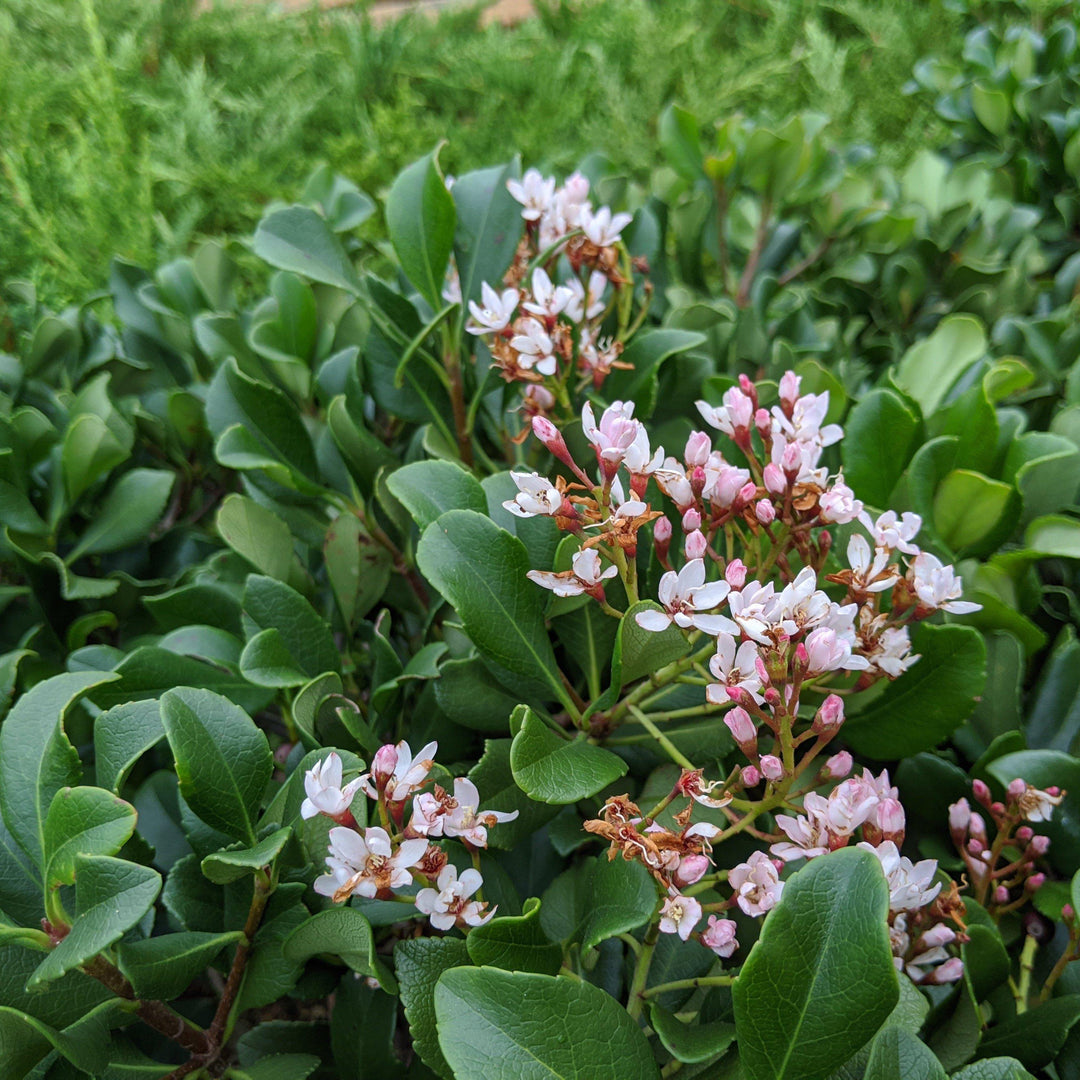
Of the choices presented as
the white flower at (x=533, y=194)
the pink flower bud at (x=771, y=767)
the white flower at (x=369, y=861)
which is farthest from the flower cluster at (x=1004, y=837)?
the white flower at (x=533, y=194)

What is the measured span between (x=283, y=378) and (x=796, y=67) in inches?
109

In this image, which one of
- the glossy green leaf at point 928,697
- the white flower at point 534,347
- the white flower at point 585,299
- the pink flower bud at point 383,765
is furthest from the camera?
the white flower at point 585,299

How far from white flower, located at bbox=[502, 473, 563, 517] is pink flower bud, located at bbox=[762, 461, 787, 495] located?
0.17 metres

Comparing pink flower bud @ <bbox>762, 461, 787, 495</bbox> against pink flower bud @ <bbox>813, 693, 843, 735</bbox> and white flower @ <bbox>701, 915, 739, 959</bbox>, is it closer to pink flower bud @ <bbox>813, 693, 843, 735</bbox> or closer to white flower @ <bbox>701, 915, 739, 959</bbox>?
pink flower bud @ <bbox>813, 693, 843, 735</bbox>

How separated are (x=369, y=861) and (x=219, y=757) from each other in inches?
6.1

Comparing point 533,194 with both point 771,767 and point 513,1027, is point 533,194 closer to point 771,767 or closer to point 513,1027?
point 771,767

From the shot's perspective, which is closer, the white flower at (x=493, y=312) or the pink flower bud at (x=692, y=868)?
the pink flower bud at (x=692, y=868)

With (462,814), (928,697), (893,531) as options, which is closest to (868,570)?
(893,531)

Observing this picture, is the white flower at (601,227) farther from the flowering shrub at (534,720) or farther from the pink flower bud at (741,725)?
the pink flower bud at (741,725)

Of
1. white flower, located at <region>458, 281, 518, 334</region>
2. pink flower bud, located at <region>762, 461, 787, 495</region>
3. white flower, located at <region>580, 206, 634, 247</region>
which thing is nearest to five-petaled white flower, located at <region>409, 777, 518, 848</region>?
pink flower bud, located at <region>762, 461, 787, 495</region>

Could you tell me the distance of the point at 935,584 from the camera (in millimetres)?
745

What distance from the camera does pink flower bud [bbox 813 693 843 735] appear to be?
667mm

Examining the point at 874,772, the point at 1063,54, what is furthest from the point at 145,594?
the point at 1063,54

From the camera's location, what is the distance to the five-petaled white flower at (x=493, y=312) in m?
0.93
